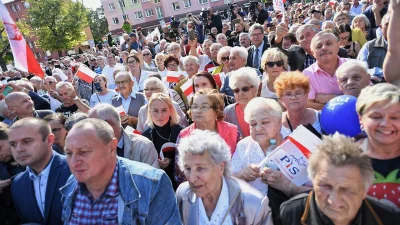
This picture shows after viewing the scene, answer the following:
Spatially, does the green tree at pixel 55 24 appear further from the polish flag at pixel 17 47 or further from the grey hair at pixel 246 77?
the grey hair at pixel 246 77

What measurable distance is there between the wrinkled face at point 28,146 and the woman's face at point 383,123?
93.2 inches

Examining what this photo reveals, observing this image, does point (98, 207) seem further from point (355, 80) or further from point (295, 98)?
point (355, 80)

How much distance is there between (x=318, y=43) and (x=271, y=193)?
1946 millimetres

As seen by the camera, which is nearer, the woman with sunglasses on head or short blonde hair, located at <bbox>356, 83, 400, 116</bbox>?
short blonde hair, located at <bbox>356, 83, 400, 116</bbox>

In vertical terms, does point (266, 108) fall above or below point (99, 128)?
below

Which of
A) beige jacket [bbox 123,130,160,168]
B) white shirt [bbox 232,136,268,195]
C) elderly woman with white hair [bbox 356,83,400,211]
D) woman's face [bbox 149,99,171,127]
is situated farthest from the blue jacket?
woman's face [bbox 149,99,171,127]

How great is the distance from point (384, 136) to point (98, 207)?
5.85 feet

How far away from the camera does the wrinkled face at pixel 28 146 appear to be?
8.37ft

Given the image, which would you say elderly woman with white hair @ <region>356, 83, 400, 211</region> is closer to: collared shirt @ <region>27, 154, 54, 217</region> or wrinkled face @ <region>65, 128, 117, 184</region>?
wrinkled face @ <region>65, 128, 117, 184</region>

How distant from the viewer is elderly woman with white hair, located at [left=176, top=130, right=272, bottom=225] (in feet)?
6.91

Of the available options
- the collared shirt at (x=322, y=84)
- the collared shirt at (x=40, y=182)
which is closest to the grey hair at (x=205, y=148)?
the collared shirt at (x=40, y=182)

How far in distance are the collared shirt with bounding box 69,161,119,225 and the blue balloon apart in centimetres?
155

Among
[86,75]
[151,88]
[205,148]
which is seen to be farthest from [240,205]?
[86,75]

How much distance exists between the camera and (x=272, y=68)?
3.76m
